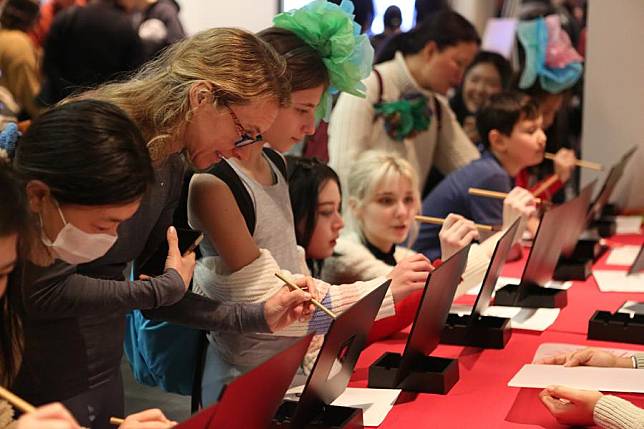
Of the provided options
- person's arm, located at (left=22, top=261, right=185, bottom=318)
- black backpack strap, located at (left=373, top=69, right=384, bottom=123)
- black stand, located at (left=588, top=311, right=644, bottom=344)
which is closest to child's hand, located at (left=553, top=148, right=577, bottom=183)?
black backpack strap, located at (left=373, top=69, right=384, bottom=123)

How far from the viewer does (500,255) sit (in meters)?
2.57

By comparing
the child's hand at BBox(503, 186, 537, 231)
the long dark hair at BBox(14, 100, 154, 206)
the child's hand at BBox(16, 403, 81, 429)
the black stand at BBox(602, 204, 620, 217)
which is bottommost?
the black stand at BBox(602, 204, 620, 217)

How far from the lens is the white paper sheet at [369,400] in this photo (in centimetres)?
197

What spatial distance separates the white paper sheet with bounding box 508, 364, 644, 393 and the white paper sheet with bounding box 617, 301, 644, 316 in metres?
0.58

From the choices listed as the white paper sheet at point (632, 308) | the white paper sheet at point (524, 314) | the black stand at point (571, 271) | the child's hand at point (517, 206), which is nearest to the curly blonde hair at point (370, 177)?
the child's hand at point (517, 206)

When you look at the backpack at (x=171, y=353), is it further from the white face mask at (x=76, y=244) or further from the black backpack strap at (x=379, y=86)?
the black backpack strap at (x=379, y=86)

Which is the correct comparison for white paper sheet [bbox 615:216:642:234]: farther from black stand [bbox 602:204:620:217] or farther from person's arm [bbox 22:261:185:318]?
person's arm [bbox 22:261:185:318]

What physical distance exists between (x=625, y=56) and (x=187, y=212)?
9.83 feet

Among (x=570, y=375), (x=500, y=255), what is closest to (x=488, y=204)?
(x=500, y=255)

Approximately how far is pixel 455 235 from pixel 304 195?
450mm

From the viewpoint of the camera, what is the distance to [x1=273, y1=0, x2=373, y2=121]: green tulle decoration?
2.58 m

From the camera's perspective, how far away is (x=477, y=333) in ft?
8.19

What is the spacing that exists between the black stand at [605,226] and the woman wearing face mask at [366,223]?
90cm

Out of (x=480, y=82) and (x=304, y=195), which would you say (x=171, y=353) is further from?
(x=480, y=82)
